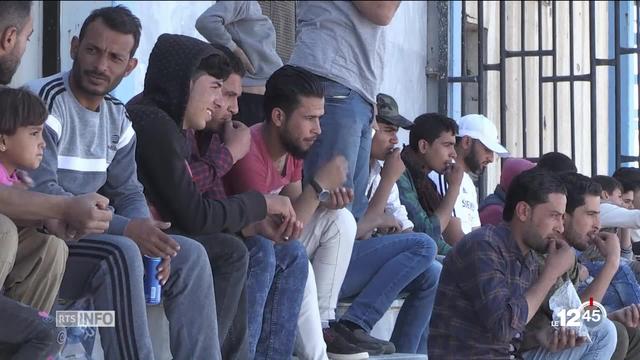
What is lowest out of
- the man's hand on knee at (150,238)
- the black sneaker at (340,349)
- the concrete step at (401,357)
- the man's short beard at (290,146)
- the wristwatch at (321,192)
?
the concrete step at (401,357)

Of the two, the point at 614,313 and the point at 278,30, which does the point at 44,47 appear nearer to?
the point at 278,30

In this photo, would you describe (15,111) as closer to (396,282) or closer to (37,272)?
(37,272)

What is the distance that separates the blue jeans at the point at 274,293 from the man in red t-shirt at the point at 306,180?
1.12ft

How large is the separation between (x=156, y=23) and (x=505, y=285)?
11.4 ft

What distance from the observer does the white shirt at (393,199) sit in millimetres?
6758

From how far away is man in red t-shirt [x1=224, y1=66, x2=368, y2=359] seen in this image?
218 inches

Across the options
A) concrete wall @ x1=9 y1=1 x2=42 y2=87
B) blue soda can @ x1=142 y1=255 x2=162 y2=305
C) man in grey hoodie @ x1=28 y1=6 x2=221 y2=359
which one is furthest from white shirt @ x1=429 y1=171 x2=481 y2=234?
blue soda can @ x1=142 y1=255 x2=162 y2=305

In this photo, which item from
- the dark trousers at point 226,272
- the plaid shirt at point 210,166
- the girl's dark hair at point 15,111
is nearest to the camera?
the girl's dark hair at point 15,111

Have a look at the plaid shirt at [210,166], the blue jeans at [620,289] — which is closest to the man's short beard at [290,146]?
the plaid shirt at [210,166]

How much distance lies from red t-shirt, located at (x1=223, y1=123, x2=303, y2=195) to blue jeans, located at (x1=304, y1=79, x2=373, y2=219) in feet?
0.55

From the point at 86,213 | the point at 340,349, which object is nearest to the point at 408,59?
the point at 340,349

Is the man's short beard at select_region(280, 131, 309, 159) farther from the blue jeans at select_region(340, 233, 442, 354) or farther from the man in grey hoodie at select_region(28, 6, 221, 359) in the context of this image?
the man in grey hoodie at select_region(28, 6, 221, 359)

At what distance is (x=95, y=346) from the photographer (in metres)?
4.46

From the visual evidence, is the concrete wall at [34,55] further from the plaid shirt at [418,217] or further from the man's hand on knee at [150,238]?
the man's hand on knee at [150,238]
